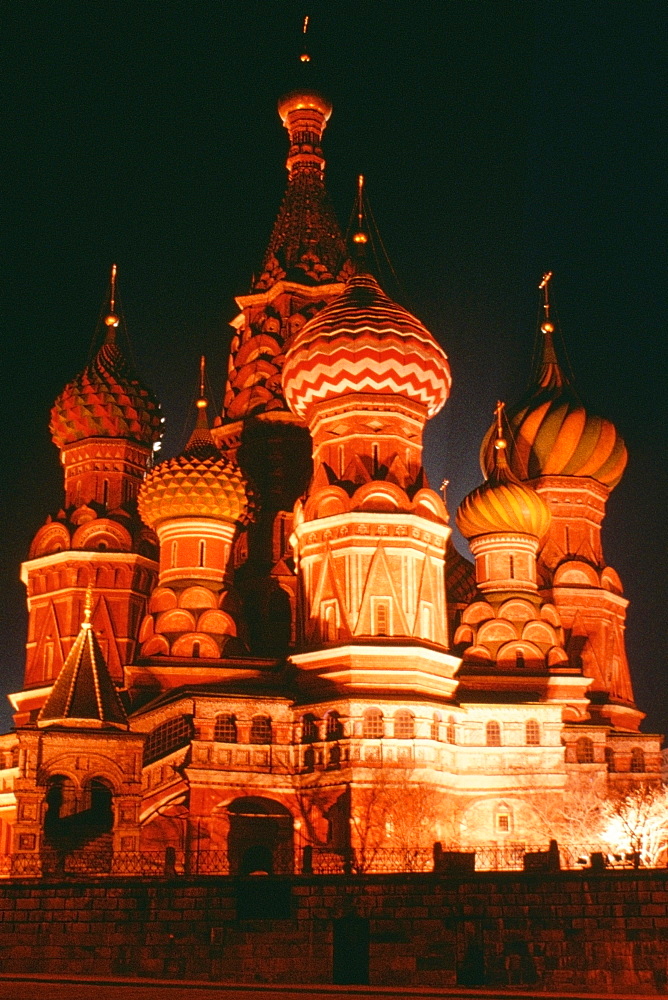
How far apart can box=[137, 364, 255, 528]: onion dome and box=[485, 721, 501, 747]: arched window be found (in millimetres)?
9862

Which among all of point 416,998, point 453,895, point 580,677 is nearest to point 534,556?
point 580,677

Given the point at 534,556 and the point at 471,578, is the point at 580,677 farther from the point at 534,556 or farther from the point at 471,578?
the point at 471,578

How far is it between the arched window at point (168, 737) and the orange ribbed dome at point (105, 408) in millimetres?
13528

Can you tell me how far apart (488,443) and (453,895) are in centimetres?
2644

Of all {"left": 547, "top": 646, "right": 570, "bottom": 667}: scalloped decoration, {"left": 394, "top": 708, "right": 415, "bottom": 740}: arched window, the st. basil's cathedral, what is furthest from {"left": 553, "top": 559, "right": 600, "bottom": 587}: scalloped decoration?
{"left": 394, "top": 708, "right": 415, "bottom": 740}: arched window

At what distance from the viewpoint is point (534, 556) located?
1893 inches

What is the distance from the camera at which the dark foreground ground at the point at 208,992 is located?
77.9ft

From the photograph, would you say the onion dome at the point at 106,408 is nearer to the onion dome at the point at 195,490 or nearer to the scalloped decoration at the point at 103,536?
the scalloped decoration at the point at 103,536

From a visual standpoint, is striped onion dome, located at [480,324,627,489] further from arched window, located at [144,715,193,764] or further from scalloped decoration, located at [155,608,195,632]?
arched window, located at [144,715,193,764]

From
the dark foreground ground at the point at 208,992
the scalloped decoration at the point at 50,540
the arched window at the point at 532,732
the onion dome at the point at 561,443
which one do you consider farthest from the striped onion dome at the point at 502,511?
the dark foreground ground at the point at 208,992

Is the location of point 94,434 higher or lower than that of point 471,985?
higher

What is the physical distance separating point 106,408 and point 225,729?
1483 cm

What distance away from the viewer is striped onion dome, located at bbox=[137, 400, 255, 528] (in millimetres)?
46188

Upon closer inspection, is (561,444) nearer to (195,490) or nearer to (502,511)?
(502,511)
